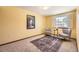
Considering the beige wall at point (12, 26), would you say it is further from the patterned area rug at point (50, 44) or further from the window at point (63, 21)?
the window at point (63, 21)

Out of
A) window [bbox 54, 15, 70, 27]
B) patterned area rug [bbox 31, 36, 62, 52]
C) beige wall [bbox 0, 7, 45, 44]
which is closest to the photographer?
window [bbox 54, 15, 70, 27]

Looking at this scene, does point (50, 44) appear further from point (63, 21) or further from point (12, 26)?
point (12, 26)

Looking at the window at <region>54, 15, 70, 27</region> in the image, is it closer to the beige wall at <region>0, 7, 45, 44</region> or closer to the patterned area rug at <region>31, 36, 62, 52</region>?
the patterned area rug at <region>31, 36, 62, 52</region>

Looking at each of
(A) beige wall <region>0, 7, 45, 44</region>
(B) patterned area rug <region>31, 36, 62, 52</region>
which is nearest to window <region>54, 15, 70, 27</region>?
(B) patterned area rug <region>31, 36, 62, 52</region>

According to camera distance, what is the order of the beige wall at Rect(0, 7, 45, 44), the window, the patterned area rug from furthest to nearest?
the beige wall at Rect(0, 7, 45, 44), the patterned area rug, the window

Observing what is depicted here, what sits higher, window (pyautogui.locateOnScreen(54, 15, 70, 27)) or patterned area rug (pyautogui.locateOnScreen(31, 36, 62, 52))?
window (pyautogui.locateOnScreen(54, 15, 70, 27))

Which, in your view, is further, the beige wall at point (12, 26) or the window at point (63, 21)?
the beige wall at point (12, 26)

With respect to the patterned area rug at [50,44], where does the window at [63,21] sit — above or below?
above

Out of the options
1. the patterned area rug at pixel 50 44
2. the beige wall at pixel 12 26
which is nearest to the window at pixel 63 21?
the patterned area rug at pixel 50 44

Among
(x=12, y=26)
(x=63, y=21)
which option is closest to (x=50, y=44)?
(x=63, y=21)

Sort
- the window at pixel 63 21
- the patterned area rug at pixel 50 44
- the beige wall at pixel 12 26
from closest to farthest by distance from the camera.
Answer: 1. the window at pixel 63 21
2. the patterned area rug at pixel 50 44
3. the beige wall at pixel 12 26

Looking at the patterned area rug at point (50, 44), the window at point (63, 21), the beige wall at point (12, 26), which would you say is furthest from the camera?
the beige wall at point (12, 26)
